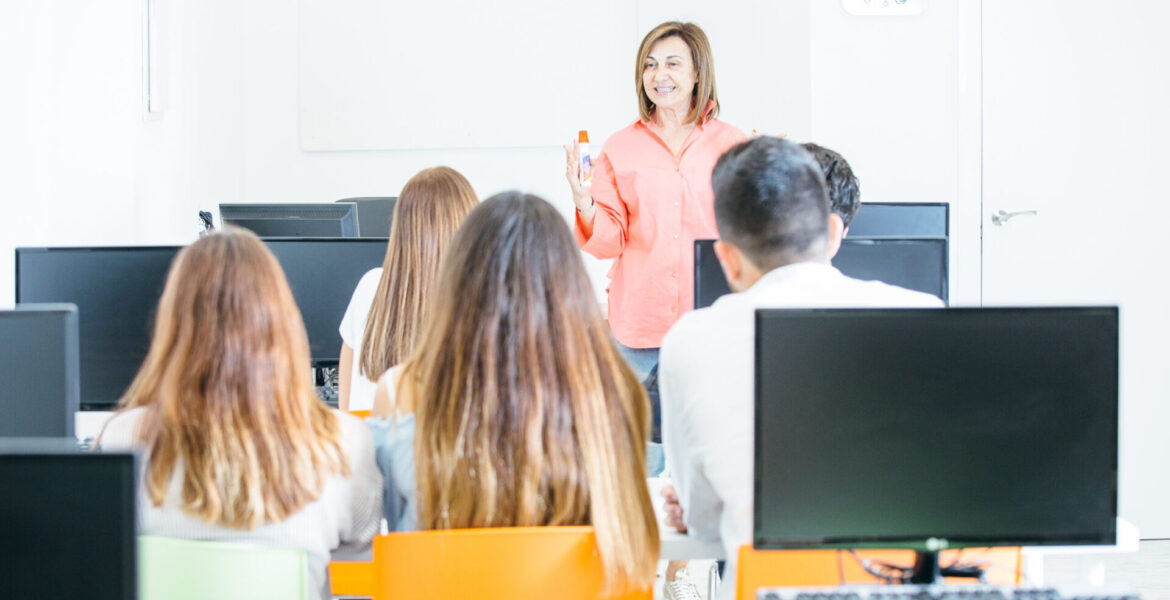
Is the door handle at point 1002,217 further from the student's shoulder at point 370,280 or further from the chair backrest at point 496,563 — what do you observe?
the chair backrest at point 496,563

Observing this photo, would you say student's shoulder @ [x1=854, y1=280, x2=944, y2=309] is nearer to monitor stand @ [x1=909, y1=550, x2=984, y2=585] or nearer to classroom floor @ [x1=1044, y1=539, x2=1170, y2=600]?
monitor stand @ [x1=909, y1=550, x2=984, y2=585]

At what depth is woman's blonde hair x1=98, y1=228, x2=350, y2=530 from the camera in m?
1.55

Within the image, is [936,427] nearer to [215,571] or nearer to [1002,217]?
[215,571]

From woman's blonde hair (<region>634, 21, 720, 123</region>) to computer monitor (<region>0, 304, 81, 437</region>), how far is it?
6.48 feet

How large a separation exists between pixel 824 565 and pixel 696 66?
7.18 ft

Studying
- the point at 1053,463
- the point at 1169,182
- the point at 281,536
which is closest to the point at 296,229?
the point at 281,536

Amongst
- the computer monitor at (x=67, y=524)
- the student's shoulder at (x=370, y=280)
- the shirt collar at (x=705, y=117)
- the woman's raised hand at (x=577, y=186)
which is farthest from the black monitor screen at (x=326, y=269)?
the computer monitor at (x=67, y=524)

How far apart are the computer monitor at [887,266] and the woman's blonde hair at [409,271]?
54 cm

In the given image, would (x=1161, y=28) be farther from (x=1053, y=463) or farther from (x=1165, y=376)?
(x=1053, y=463)

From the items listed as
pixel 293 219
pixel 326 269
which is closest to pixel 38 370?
pixel 326 269

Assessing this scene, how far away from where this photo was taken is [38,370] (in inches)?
74.0

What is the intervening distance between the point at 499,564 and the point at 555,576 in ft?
0.24

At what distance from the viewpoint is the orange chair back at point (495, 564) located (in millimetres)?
1465

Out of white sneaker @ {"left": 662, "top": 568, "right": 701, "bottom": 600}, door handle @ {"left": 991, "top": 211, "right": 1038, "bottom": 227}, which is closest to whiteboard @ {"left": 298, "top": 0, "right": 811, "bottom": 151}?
door handle @ {"left": 991, "top": 211, "right": 1038, "bottom": 227}
